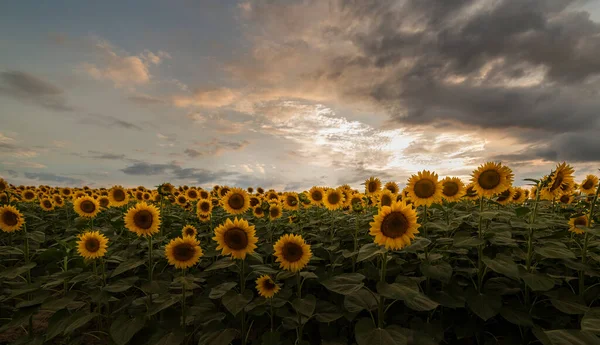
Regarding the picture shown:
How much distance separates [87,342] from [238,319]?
313cm

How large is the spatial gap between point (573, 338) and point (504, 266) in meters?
1.03

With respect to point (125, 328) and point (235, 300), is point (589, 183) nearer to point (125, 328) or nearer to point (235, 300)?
point (235, 300)

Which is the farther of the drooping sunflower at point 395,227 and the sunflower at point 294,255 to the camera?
the sunflower at point 294,255

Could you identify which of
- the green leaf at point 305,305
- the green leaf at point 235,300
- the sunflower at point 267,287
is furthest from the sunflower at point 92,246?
the green leaf at point 305,305

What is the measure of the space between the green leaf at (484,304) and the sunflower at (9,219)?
9020 millimetres

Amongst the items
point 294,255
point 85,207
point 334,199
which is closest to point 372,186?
point 334,199

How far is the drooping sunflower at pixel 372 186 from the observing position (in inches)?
334

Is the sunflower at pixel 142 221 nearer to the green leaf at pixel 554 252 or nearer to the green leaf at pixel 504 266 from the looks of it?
the green leaf at pixel 504 266

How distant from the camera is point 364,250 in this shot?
4.11 m

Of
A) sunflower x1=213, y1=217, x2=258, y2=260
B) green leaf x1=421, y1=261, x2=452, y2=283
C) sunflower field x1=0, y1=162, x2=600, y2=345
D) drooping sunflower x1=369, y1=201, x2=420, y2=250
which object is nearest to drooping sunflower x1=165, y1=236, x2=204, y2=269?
sunflower field x1=0, y1=162, x2=600, y2=345

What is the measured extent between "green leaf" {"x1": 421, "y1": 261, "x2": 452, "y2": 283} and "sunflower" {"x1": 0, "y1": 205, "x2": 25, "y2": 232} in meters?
8.39

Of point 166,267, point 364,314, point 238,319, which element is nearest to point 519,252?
point 364,314

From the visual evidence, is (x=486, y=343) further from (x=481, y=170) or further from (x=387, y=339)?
(x=481, y=170)

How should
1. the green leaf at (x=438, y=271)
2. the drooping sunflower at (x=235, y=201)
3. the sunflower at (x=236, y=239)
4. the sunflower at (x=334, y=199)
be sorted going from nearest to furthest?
the green leaf at (x=438, y=271), the sunflower at (x=236, y=239), the drooping sunflower at (x=235, y=201), the sunflower at (x=334, y=199)
